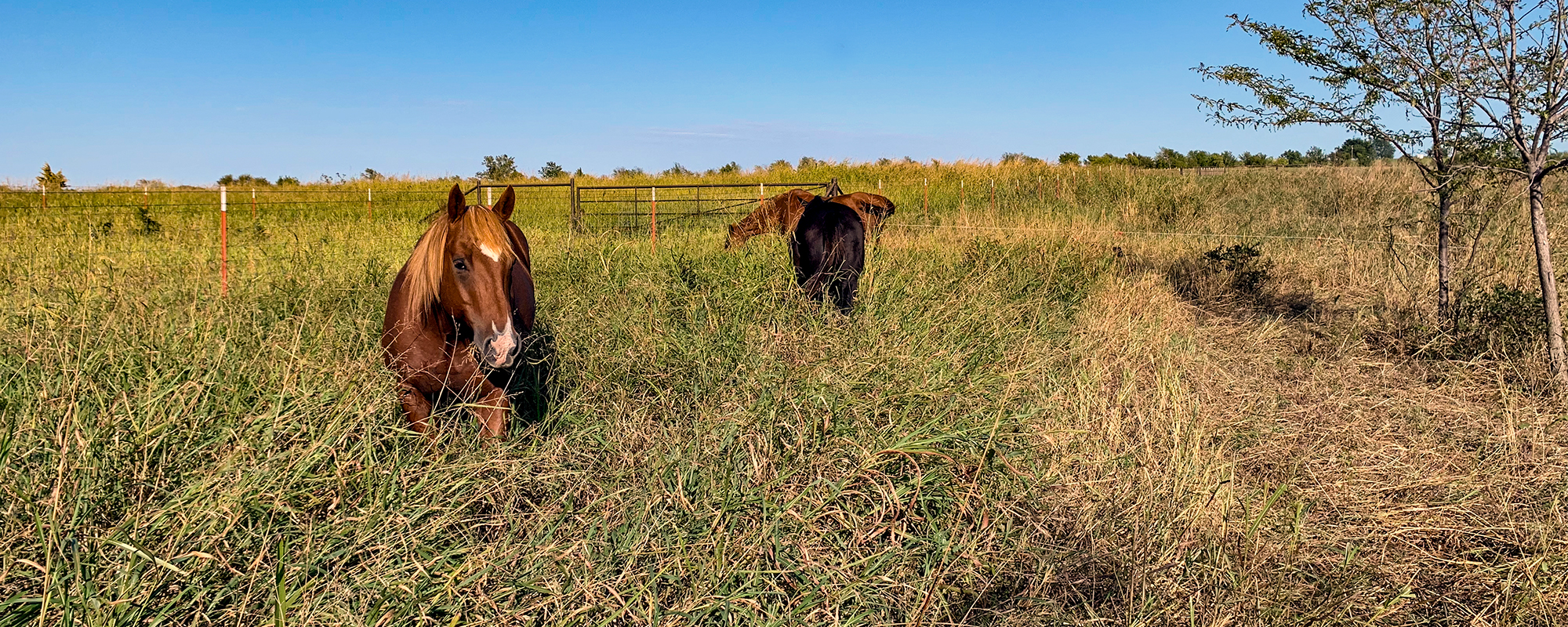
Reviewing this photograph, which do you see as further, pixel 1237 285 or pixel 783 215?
pixel 783 215

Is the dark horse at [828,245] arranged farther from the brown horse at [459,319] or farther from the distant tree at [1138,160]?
the distant tree at [1138,160]

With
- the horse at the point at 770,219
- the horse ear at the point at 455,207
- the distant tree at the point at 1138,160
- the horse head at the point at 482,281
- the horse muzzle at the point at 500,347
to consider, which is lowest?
the horse muzzle at the point at 500,347

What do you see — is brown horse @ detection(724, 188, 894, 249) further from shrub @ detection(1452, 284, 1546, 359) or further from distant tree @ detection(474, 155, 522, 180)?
distant tree @ detection(474, 155, 522, 180)

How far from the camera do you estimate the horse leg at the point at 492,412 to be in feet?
10.4

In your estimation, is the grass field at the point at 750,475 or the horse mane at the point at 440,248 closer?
the grass field at the point at 750,475

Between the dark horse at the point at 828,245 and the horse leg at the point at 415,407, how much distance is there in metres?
3.36

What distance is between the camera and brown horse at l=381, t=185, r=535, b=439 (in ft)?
9.73

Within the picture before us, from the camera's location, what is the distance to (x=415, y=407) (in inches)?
130

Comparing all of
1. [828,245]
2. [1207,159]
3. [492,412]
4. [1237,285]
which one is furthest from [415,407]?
[1207,159]

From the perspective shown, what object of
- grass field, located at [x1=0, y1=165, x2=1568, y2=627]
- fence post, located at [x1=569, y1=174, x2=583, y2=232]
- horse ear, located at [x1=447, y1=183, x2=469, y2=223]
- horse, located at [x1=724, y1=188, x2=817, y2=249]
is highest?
fence post, located at [x1=569, y1=174, x2=583, y2=232]

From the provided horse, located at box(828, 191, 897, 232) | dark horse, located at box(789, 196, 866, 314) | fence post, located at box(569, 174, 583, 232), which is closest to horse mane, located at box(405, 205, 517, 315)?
dark horse, located at box(789, 196, 866, 314)

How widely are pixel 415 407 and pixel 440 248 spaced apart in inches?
26.7

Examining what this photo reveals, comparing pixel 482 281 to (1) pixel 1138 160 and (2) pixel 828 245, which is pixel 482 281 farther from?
(1) pixel 1138 160

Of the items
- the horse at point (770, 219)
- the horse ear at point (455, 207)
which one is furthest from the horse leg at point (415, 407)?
the horse at point (770, 219)
